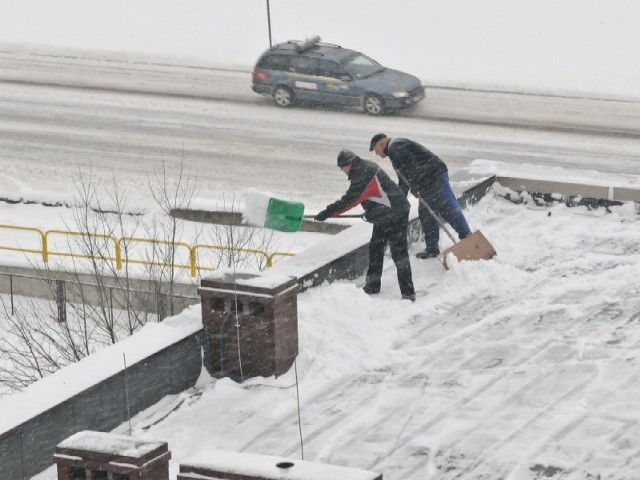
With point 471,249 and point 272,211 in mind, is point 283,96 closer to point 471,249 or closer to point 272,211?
point 471,249

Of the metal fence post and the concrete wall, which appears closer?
the concrete wall

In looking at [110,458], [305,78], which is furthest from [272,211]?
[305,78]

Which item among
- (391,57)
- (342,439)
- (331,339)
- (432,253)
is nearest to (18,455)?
(342,439)

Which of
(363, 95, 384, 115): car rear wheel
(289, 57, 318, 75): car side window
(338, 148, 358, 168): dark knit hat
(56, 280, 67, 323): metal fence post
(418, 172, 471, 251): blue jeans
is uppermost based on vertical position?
(338, 148, 358, 168): dark knit hat

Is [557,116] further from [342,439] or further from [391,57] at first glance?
[342,439]

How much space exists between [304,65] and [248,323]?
19.1 metres

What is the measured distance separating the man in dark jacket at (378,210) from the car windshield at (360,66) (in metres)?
16.5

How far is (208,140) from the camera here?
2789 centimetres

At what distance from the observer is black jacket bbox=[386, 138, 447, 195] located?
13.3 m

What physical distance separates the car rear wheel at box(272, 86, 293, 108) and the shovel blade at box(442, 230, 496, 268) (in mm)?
17094

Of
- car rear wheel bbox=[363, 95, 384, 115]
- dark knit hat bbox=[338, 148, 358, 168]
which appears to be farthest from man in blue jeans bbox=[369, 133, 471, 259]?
car rear wheel bbox=[363, 95, 384, 115]

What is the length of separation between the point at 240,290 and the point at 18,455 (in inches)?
89.6

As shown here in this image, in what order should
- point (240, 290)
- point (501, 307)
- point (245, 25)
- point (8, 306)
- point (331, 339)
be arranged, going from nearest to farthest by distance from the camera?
point (240, 290)
point (331, 339)
point (501, 307)
point (8, 306)
point (245, 25)

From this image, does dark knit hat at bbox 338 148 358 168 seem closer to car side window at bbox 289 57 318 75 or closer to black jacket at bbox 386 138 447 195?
black jacket at bbox 386 138 447 195
